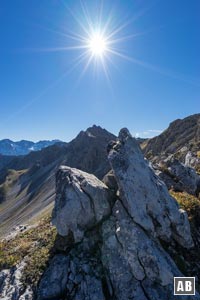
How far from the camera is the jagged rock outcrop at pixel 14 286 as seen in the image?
1548 centimetres

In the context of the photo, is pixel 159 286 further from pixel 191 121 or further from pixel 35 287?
pixel 191 121

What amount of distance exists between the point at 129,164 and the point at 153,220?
4184 millimetres

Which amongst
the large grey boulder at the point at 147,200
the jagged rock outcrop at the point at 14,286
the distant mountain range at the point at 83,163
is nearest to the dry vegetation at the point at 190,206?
the large grey boulder at the point at 147,200

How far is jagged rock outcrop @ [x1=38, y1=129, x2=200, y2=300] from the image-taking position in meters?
14.5

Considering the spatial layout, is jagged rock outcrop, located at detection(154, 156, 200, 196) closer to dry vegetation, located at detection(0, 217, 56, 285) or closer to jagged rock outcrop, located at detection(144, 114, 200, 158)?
dry vegetation, located at detection(0, 217, 56, 285)

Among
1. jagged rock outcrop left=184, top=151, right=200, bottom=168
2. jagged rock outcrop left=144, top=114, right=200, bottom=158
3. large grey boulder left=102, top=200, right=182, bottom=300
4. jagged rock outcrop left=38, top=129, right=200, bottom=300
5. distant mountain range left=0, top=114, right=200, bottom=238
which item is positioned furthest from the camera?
jagged rock outcrop left=144, top=114, right=200, bottom=158

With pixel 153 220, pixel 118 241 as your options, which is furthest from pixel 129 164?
pixel 118 241

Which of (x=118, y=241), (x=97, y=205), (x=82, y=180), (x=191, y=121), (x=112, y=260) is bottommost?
(x=112, y=260)

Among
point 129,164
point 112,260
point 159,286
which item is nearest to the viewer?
point 159,286

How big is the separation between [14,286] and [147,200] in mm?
10139

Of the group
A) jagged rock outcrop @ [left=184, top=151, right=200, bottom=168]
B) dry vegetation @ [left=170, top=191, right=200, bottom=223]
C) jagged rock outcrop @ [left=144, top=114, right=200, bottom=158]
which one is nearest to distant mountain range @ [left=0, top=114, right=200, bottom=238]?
jagged rock outcrop @ [left=144, top=114, right=200, bottom=158]

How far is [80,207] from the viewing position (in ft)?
58.3

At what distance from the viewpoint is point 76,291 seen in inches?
587

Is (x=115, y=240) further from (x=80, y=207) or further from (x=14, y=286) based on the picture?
(x=14, y=286)
